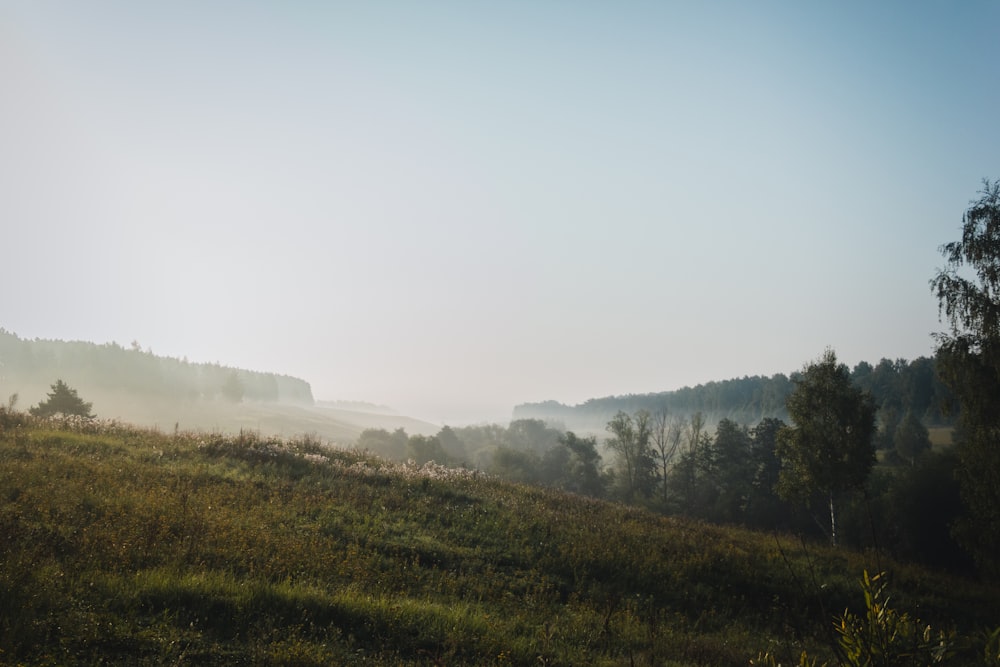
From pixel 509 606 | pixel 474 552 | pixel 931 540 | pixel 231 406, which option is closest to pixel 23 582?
pixel 509 606

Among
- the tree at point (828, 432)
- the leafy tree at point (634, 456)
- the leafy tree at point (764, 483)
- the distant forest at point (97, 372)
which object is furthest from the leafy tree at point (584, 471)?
the distant forest at point (97, 372)

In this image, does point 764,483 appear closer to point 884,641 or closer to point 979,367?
point 979,367

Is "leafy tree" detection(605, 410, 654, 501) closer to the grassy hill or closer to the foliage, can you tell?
the grassy hill

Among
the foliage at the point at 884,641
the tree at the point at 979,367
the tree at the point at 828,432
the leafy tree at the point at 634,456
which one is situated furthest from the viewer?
the leafy tree at the point at 634,456

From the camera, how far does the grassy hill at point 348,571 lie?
7.48 metres

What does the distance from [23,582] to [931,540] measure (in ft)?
172

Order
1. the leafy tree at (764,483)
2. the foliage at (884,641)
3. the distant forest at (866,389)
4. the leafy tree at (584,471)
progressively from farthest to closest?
→ the distant forest at (866,389), the leafy tree at (584,471), the leafy tree at (764,483), the foliage at (884,641)

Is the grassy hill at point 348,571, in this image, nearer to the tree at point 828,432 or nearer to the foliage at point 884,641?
the foliage at point 884,641

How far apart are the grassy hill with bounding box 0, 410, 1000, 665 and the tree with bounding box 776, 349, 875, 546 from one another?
27.0 ft

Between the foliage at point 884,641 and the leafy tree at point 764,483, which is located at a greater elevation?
the foliage at point 884,641

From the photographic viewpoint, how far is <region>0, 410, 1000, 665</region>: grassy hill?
7484mm

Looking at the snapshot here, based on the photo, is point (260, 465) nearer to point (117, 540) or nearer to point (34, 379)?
point (117, 540)

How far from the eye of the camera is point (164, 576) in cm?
854

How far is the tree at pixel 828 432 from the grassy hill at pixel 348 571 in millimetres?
8215
